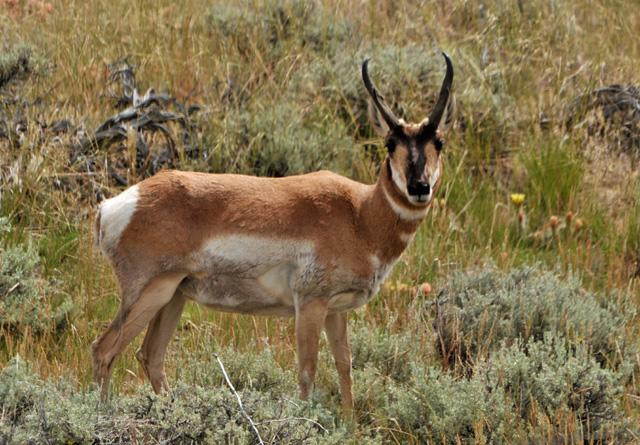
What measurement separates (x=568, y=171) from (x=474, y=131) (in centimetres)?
99

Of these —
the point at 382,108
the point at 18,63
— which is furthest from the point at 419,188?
the point at 18,63

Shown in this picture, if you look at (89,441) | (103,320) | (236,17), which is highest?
(236,17)

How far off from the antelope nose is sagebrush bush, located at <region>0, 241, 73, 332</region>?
2402 mm

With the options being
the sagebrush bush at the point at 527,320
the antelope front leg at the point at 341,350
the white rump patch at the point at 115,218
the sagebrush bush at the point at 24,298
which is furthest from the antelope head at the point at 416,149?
the sagebrush bush at the point at 24,298

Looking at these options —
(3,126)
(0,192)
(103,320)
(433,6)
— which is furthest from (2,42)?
(433,6)

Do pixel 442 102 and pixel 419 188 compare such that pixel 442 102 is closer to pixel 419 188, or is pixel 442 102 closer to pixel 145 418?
pixel 419 188

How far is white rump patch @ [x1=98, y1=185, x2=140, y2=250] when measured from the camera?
5.82m

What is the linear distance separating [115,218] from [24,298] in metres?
1.44

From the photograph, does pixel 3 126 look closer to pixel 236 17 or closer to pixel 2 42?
pixel 2 42

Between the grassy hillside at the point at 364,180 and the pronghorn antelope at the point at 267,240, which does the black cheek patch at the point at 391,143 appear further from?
the grassy hillside at the point at 364,180

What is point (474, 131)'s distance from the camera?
972 centimetres

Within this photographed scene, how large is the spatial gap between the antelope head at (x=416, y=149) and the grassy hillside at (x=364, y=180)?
0.88m

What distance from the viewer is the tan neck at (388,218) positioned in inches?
235

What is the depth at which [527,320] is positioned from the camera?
6.81m
